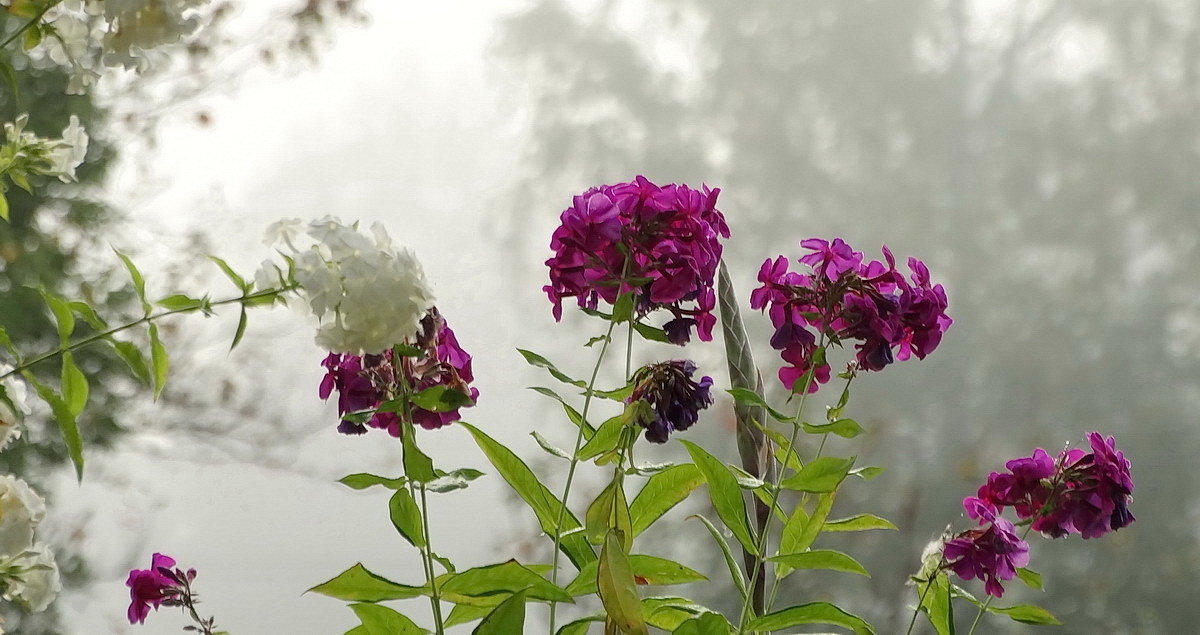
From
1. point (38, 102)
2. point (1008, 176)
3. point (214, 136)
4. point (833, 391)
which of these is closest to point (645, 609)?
point (38, 102)

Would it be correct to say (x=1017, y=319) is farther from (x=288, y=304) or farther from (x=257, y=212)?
(x=288, y=304)

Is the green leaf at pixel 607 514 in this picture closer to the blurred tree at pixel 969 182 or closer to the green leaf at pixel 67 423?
the green leaf at pixel 67 423

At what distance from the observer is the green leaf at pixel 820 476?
1.53 ft

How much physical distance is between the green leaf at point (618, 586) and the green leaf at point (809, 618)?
0.26 feet

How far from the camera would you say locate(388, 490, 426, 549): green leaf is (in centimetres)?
45

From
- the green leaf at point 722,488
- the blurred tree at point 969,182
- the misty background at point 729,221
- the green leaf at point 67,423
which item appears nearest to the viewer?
the green leaf at point 67,423

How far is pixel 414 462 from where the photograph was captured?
0.42 metres

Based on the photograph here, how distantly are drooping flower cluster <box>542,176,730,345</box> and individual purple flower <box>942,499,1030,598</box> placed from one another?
212 millimetres

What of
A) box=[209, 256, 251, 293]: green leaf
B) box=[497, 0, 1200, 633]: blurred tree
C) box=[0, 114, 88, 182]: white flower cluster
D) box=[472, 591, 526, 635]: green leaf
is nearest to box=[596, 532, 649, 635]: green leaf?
box=[472, 591, 526, 635]: green leaf

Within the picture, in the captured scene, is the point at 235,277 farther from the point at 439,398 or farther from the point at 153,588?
the point at 153,588

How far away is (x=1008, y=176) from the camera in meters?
2.92

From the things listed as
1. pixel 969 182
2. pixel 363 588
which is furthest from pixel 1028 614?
pixel 969 182

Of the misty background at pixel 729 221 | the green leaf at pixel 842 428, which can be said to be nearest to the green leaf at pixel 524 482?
the green leaf at pixel 842 428

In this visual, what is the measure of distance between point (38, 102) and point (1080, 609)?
2.75 metres
